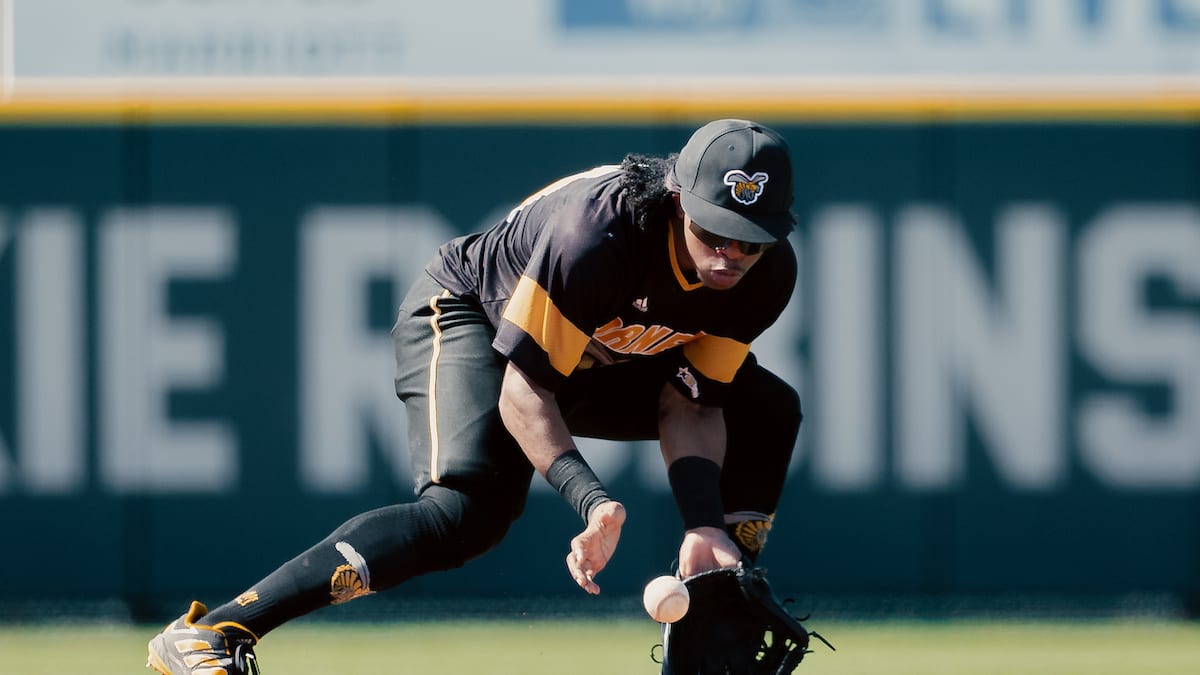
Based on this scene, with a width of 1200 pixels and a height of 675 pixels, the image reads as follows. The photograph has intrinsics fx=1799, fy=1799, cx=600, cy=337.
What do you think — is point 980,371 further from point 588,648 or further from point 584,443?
point 588,648

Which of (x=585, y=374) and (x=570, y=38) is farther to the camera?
(x=570, y=38)

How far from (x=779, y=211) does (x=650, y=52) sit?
241 inches

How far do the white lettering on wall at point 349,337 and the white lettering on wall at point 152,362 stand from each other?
1.22 feet

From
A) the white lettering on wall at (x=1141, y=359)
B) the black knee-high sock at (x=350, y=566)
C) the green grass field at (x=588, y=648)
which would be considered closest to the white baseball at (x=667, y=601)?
the black knee-high sock at (x=350, y=566)

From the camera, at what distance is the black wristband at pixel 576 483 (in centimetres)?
393

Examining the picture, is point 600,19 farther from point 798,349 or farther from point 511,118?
point 798,349

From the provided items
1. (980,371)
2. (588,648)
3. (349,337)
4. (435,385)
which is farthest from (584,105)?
(435,385)

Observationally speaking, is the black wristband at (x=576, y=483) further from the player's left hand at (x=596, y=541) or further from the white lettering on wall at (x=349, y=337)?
the white lettering on wall at (x=349, y=337)

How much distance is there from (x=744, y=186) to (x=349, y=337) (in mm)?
4072

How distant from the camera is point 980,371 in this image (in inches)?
307

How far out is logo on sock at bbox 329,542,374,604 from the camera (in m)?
4.03

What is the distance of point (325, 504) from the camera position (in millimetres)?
7707

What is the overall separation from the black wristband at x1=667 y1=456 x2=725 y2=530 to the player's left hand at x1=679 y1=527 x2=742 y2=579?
3 centimetres

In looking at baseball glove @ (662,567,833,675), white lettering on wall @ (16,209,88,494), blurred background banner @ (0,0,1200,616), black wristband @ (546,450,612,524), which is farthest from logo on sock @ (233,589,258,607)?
white lettering on wall @ (16,209,88,494)
